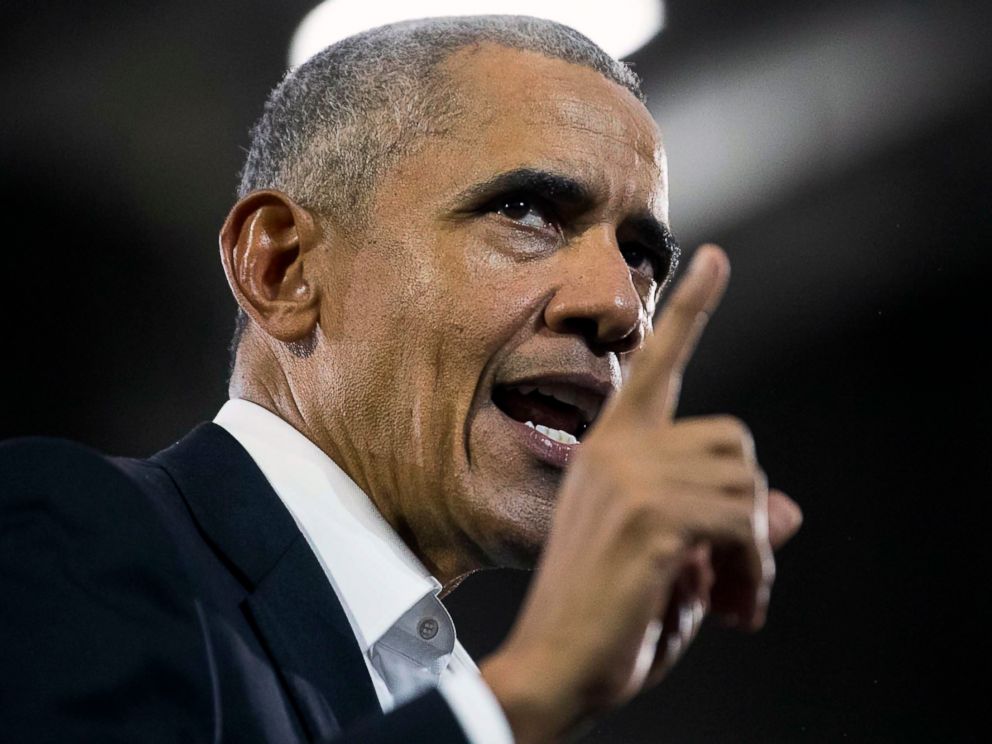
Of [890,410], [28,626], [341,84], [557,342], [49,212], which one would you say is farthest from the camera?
[890,410]

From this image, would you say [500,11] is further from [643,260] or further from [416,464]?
[416,464]

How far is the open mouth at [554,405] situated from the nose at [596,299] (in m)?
0.06

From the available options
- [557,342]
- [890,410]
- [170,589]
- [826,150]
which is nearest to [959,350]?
[890,410]

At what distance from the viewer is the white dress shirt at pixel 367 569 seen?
4.77ft

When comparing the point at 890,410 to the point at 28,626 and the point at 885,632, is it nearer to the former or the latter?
the point at 885,632

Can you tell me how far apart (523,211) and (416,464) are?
34 cm

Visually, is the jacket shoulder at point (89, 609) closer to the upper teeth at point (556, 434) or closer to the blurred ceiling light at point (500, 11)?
the upper teeth at point (556, 434)

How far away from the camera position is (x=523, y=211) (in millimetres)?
1658

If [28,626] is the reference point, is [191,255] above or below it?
below

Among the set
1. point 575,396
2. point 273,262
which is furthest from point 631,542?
point 273,262

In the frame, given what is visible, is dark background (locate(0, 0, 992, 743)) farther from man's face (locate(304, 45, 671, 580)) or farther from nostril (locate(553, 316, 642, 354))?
nostril (locate(553, 316, 642, 354))

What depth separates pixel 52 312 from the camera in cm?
271

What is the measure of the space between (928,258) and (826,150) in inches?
12.3

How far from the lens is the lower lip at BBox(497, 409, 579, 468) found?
156 centimetres
